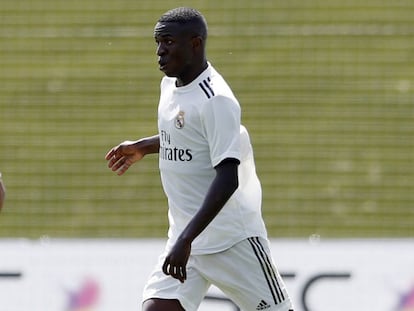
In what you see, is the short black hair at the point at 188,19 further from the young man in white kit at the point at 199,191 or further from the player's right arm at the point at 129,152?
the player's right arm at the point at 129,152

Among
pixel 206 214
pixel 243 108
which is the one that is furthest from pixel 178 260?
pixel 243 108

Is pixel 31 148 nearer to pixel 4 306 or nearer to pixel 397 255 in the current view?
pixel 4 306

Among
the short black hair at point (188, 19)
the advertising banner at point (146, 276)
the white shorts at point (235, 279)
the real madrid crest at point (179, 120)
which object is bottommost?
the advertising banner at point (146, 276)

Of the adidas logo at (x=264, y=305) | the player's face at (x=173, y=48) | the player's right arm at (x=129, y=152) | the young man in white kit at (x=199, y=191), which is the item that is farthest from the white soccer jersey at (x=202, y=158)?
the player's right arm at (x=129, y=152)

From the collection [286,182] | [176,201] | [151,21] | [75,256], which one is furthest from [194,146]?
[151,21]

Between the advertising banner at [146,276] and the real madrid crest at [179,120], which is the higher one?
the real madrid crest at [179,120]

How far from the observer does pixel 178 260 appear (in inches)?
192

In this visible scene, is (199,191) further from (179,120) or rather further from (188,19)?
(188,19)

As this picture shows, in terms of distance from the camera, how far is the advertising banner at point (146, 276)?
8031 millimetres

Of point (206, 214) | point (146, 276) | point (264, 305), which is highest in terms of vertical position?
point (206, 214)

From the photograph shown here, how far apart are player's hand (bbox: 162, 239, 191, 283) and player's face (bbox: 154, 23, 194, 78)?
2.85 feet

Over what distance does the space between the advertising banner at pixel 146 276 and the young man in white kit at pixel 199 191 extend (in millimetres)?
2710

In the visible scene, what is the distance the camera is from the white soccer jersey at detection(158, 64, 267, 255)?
200 inches

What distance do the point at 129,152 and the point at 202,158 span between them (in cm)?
79
